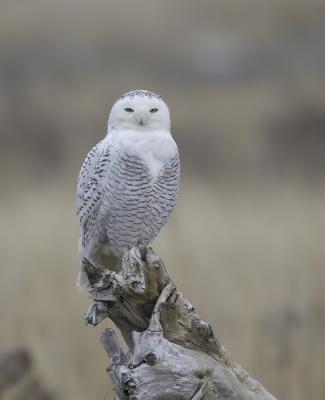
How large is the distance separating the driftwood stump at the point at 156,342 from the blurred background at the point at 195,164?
64.4 inches

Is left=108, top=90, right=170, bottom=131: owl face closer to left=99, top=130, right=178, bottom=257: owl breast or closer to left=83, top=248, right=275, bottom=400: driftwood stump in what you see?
left=99, top=130, right=178, bottom=257: owl breast

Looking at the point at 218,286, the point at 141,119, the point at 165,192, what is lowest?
the point at 218,286

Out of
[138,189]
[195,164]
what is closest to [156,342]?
[138,189]

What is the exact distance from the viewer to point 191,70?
16.9 meters

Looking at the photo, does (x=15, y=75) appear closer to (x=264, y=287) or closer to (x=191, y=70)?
(x=191, y=70)

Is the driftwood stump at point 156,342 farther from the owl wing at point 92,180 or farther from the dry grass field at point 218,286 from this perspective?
the dry grass field at point 218,286

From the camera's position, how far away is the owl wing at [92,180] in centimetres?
339

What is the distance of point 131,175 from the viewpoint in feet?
11.0

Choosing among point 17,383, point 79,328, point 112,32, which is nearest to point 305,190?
point 79,328

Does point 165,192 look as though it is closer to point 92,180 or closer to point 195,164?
point 92,180

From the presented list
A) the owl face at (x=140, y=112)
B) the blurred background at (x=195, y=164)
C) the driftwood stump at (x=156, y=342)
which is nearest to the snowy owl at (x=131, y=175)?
the owl face at (x=140, y=112)

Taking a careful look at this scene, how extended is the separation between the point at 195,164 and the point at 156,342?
895 cm

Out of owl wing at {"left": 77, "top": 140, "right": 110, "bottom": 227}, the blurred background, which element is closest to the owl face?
owl wing at {"left": 77, "top": 140, "right": 110, "bottom": 227}

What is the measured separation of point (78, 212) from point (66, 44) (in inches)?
607
